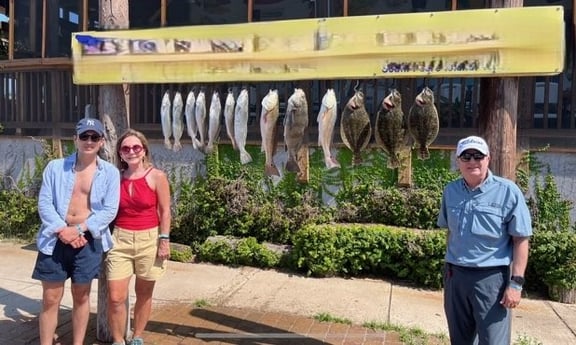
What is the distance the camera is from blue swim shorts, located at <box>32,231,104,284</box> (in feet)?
11.2

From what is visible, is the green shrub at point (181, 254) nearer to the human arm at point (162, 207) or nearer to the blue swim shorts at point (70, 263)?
the human arm at point (162, 207)

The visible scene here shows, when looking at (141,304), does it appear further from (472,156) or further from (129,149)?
(472,156)

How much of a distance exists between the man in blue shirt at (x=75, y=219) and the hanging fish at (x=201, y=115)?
2.89 ft

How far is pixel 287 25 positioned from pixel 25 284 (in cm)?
426

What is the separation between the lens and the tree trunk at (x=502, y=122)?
3.54 m

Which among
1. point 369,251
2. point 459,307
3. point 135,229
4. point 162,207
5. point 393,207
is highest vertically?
point 162,207

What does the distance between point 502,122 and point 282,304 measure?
119 inches

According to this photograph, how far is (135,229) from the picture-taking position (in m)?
3.63

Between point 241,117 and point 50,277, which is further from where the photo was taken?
point 241,117

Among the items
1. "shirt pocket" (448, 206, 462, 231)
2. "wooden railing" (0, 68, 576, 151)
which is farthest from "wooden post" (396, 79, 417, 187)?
"shirt pocket" (448, 206, 462, 231)

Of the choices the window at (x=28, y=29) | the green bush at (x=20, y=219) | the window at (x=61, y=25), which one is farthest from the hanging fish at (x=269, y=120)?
the window at (x=28, y=29)

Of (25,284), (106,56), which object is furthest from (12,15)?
(106,56)

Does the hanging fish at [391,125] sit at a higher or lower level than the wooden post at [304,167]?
higher

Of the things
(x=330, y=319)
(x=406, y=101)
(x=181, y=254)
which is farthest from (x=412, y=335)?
(x=181, y=254)
